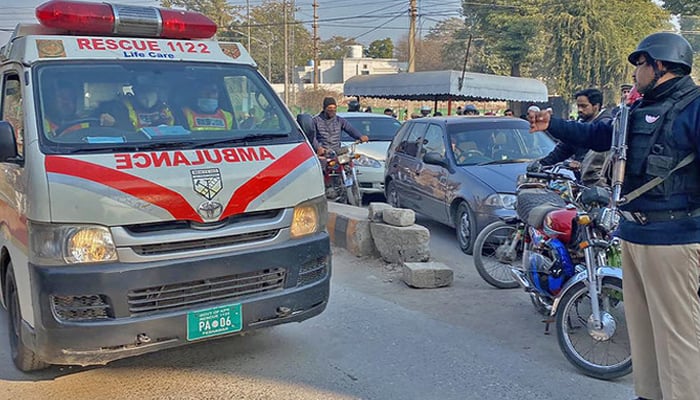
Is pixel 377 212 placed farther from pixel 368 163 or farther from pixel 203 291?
pixel 368 163

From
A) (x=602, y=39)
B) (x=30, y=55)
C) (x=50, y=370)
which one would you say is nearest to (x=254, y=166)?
(x=30, y=55)

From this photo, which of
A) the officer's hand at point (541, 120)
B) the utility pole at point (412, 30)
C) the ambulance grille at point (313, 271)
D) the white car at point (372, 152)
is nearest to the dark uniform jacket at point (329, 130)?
the white car at point (372, 152)

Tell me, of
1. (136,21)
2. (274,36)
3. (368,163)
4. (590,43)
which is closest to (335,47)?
(274,36)

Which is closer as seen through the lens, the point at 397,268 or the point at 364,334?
the point at 364,334

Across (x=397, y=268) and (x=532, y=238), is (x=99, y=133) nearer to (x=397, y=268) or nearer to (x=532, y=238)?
(x=532, y=238)

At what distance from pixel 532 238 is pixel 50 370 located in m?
3.59

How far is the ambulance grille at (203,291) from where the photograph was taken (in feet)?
12.4

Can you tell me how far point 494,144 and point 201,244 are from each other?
17.9 ft

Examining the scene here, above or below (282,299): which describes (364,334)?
below

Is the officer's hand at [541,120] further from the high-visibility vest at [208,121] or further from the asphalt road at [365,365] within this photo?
the high-visibility vest at [208,121]

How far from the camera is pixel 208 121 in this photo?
4648mm

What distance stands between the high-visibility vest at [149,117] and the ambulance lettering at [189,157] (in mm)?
433

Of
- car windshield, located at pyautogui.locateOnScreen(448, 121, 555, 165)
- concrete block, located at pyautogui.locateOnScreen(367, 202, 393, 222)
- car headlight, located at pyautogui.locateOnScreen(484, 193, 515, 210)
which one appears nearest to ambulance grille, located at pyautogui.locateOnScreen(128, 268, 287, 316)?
concrete block, located at pyautogui.locateOnScreen(367, 202, 393, 222)

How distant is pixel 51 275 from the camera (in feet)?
11.8
